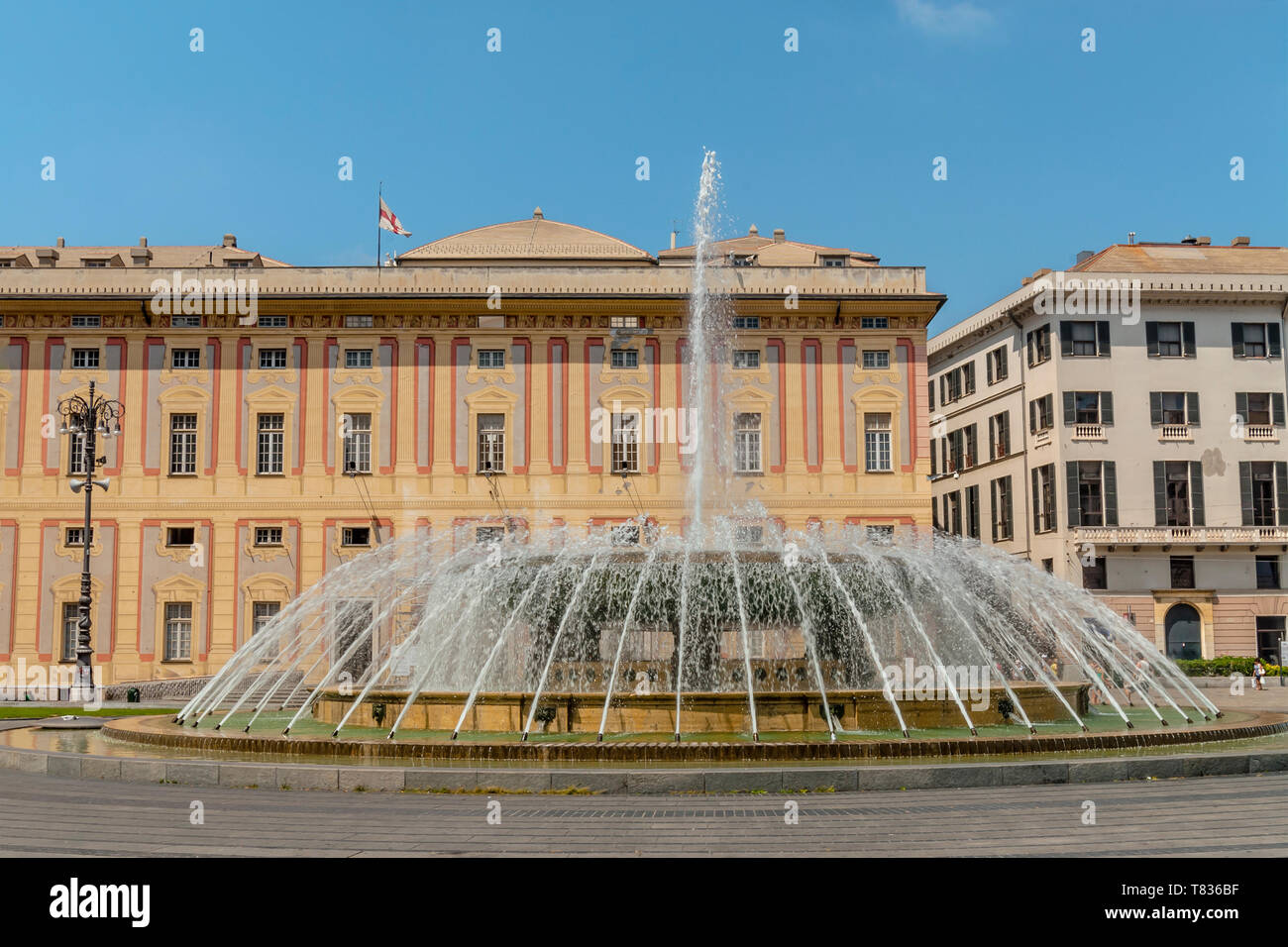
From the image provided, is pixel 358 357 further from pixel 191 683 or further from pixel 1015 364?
pixel 1015 364

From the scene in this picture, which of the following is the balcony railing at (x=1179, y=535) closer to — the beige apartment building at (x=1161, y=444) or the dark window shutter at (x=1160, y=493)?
the beige apartment building at (x=1161, y=444)

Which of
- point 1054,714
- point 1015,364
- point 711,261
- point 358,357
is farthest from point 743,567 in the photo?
point 1015,364

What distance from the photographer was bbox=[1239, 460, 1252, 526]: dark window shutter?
150 ft

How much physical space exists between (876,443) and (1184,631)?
13976 mm

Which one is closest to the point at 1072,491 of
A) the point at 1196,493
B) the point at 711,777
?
the point at 1196,493

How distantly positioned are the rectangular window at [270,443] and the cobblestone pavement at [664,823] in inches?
1178

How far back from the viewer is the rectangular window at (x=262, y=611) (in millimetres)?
39781

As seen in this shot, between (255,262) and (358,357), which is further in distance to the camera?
(255,262)

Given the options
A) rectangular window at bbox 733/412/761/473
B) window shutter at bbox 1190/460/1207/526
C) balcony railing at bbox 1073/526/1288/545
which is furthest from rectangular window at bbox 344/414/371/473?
window shutter at bbox 1190/460/1207/526

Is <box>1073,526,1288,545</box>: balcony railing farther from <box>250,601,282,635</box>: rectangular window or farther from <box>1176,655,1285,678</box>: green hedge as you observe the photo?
<box>250,601,282,635</box>: rectangular window

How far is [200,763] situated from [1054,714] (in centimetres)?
1049

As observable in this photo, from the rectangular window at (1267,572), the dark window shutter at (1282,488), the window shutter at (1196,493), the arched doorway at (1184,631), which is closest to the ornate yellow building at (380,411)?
the arched doorway at (1184,631)

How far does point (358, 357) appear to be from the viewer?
41406 millimetres
